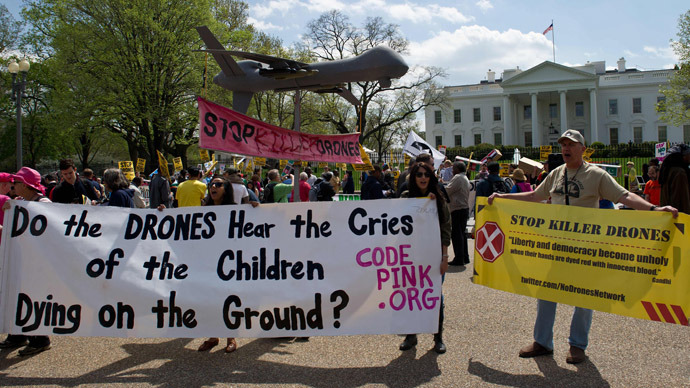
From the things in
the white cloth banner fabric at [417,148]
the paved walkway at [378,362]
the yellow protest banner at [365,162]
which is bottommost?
the paved walkway at [378,362]

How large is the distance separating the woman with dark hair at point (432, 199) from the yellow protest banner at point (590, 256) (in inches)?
12.1

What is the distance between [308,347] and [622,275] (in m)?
2.76

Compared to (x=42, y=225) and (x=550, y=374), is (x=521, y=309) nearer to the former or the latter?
(x=550, y=374)

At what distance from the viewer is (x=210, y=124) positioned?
527cm

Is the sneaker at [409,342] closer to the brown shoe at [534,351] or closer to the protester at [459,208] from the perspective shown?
the brown shoe at [534,351]

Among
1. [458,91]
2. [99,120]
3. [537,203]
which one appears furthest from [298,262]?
[458,91]

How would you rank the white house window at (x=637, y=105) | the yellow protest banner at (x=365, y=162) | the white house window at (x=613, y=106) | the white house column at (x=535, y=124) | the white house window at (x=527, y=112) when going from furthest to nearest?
1. the white house window at (x=527, y=112)
2. the white house window at (x=613, y=106)
3. the white house window at (x=637, y=105)
4. the white house column at (x=535, y=124)
5. the yellow protest banner at (x=365, y=162)

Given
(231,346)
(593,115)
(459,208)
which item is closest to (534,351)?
Answer: (231,346)

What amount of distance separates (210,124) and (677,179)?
5.46m

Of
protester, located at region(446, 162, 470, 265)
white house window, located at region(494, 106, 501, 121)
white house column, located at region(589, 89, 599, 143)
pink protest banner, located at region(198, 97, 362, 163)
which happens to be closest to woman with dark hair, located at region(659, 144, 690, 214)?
protester, located at region(446, 162, 470, 265)

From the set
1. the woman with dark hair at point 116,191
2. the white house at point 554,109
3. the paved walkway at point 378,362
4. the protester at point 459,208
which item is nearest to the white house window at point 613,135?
the white house at point 554,109

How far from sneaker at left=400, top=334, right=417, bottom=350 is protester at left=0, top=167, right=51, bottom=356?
11.1ft

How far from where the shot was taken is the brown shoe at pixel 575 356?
4059 mm

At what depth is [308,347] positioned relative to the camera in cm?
465
